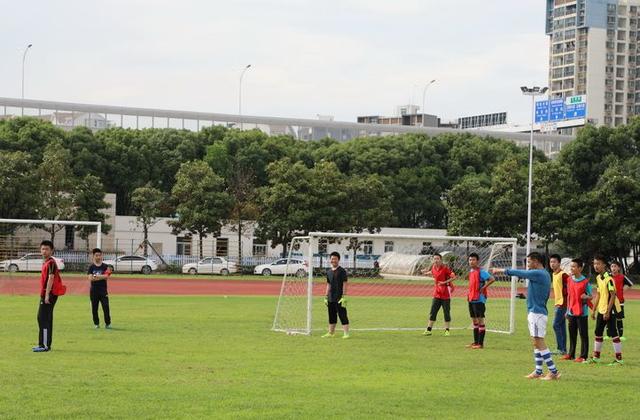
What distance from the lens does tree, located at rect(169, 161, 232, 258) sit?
69000 mm

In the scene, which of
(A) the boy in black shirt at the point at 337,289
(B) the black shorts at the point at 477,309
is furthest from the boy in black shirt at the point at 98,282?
(B) the black shorts at the point at 477,309

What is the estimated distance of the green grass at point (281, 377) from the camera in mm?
12672

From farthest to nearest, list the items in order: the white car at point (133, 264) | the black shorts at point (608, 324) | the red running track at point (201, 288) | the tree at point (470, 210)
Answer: the tree at point (470, 210) → the white car at point (133, 264) → the red running track at point (201, 288) → the black shorts at point (608, 324)

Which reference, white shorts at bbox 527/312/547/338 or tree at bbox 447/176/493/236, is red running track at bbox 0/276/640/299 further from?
white shorts at bbox 527/312/547/338

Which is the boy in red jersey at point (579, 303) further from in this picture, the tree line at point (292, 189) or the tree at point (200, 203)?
the tree at point (200, 203)

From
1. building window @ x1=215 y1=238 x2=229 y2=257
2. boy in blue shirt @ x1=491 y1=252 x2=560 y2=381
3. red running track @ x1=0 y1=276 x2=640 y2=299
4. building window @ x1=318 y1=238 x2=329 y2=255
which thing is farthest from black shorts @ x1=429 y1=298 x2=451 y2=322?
building window @ x1=215 y1=238 x2=229 y2=257

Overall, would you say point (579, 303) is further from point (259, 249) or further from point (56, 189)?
point (259, 249)

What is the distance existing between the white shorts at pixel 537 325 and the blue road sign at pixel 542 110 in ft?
274

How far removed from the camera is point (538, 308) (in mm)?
16391

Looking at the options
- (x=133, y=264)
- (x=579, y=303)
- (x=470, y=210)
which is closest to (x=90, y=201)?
(x=133, y=264)

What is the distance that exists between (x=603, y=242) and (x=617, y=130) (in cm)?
1170

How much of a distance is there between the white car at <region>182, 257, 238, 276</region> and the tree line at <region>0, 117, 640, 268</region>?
4386mm

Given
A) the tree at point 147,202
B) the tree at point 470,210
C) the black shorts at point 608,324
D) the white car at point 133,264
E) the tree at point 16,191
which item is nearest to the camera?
the black shorts at point 608,324

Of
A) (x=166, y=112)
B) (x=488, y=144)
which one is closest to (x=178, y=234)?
(x=488, y=144)
